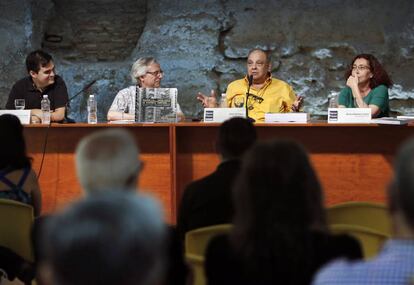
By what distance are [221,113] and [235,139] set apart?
5.85 feet

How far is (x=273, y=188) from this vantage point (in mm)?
1812

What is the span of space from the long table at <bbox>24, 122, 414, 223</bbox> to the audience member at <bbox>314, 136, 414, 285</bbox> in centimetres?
310

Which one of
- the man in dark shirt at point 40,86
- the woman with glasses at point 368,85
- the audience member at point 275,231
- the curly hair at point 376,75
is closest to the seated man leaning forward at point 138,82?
the man in dark shirt at point 40,86

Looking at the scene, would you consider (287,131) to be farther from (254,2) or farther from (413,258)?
(413,258)

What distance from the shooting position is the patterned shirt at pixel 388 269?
145 cm

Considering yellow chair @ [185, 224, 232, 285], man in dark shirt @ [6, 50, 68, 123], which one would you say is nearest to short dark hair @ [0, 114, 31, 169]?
yellow chair @ [185, 224, 232, 285]

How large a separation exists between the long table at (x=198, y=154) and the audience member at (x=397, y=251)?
310 centimetres

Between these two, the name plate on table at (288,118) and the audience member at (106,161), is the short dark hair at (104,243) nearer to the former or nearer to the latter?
the audience member at (106,161)

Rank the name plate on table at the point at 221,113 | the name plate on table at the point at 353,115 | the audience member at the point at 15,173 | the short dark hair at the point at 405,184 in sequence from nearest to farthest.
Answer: the short dark hair at the point at 405,184
the audience member at the point at 15,173
the name plate on table at the point at 353,115
the name plate on table at the point at 221,113

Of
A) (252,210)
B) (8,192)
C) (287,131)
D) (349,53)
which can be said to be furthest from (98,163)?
(349,53)

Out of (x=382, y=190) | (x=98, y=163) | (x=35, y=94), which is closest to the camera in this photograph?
(x=98, y=163)

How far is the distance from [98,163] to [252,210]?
1.35 ft

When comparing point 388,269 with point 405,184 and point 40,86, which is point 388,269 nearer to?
point 405,184

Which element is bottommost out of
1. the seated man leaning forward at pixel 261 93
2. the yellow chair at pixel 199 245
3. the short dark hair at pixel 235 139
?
the yellow chair at pixel 199 245
